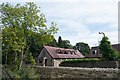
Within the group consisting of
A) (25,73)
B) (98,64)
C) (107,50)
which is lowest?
(25,73)

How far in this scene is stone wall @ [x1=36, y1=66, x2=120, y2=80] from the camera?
469 inches

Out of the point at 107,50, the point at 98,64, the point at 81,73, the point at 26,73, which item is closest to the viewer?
the point at 81,73

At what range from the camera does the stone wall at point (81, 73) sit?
11.9 metres

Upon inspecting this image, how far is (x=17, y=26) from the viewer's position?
2005 centimetres

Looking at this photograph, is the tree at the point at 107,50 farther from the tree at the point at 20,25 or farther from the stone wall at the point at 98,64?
the tree at the point at 20,25

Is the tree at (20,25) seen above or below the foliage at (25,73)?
→ above

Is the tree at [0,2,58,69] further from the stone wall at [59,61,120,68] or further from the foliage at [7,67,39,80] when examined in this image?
the stone wall at [59,61,120,68]

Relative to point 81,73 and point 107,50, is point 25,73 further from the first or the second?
point 107,50

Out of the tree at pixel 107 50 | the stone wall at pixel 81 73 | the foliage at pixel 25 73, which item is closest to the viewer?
the stone wall at pixel 81 73

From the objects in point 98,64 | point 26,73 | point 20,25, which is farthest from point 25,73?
point 98,64

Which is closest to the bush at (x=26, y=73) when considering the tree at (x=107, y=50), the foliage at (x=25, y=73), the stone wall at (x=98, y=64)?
the foliage at (x=25, y=73)

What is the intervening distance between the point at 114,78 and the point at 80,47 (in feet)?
170

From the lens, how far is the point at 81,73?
13258 mm

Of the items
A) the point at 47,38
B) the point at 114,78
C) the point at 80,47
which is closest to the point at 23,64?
the point at 47,38
